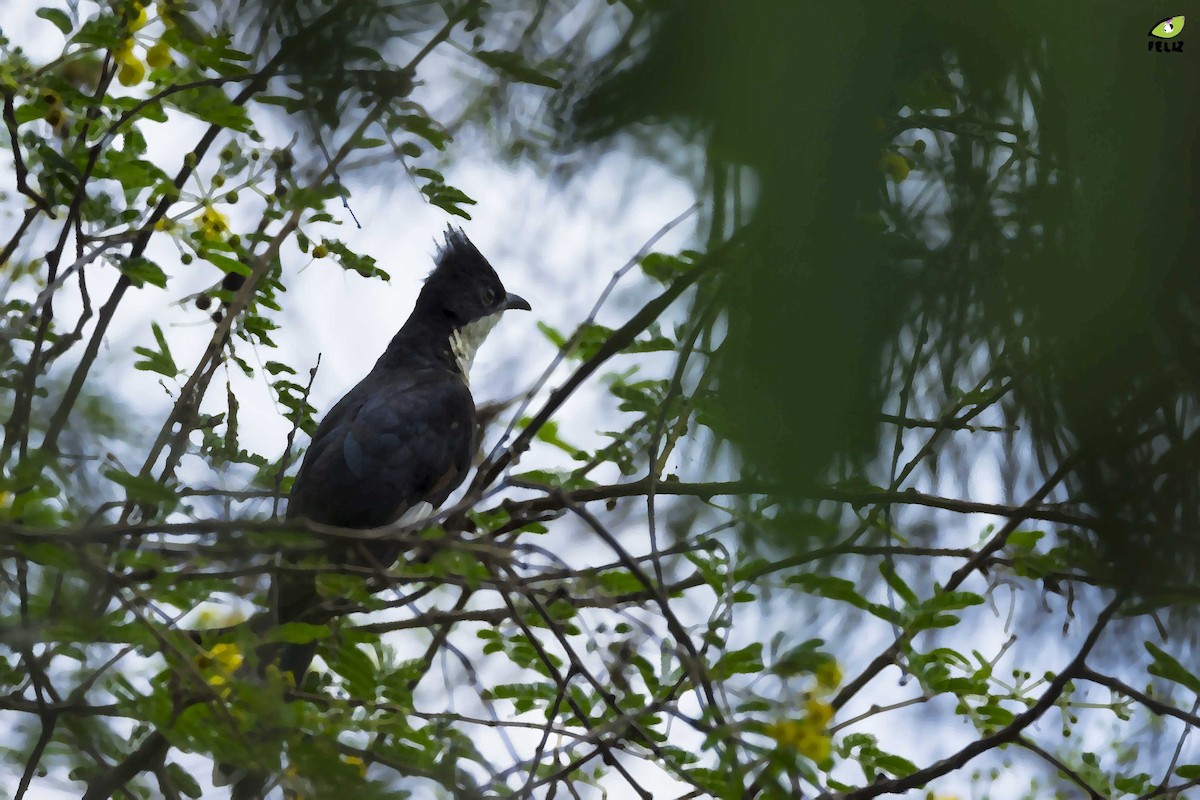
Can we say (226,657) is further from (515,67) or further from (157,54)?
(515,67)

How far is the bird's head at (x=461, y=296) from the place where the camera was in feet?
15.3

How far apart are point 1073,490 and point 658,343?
4.70 ft

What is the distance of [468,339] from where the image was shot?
4.73 meters

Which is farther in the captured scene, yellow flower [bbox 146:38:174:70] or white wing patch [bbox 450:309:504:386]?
white wing patch [bbox 450:309:504:386]

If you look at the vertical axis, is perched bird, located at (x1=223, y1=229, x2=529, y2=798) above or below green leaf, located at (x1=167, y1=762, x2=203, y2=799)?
above

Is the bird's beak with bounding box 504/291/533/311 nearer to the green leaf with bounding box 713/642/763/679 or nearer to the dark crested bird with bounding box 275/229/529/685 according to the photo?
the dark crested bird with bounding box 275/229/529/685

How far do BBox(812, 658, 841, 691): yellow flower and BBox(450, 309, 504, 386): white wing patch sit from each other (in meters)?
3.32

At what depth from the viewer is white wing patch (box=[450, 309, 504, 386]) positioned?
465 cm

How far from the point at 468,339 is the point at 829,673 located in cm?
354

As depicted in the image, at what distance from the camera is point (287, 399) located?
10.3 feet

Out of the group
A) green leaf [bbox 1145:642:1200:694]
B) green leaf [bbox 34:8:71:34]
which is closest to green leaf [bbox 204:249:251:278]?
green leaf [bbox 34:8:71:34]

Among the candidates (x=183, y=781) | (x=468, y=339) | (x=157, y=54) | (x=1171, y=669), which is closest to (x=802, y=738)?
(x=1171, y=669)

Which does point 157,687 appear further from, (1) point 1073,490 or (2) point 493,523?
(1) point 1073,490

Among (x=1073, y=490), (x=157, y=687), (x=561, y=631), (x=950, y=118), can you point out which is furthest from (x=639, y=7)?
(x=157, y=687)
